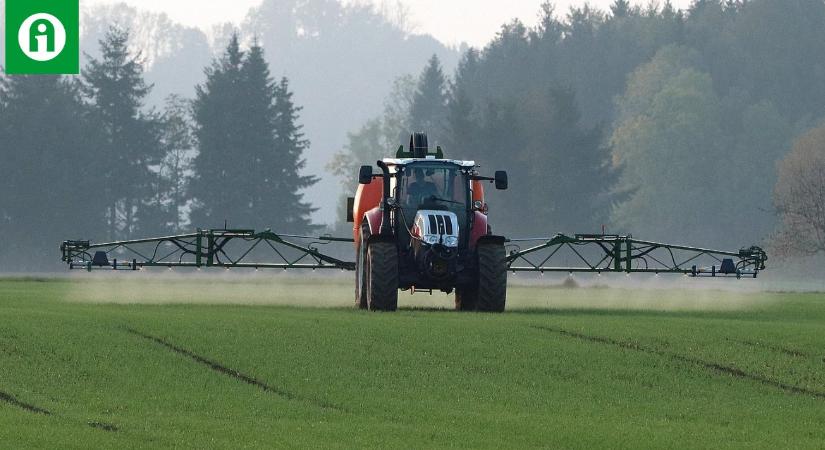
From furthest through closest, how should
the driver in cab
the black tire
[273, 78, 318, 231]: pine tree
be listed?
[273, 78, 318, 231]: pine tree, the driver in cab, the black tire

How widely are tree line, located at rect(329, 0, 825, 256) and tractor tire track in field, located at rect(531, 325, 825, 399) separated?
71.1 metres

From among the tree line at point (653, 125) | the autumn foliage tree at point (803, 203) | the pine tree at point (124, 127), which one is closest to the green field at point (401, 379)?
the autumn foliage tree at point (803, 203)

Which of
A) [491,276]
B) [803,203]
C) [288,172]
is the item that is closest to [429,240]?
[491,276]

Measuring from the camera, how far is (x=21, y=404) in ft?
68.7

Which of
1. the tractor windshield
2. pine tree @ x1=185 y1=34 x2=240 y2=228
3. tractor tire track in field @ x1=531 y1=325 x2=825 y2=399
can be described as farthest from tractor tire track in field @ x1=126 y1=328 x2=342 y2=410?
pine tree @ x1=185 y1=34 x2=240 y2=228

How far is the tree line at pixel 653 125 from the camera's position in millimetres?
130750

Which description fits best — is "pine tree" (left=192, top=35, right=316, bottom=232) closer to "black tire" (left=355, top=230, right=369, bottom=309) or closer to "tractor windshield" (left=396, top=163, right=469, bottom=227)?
"black tire" (left=355, top=230, right=369, bottom=309)

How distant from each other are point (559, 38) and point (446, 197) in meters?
161

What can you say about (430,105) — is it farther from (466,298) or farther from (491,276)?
(491,276)

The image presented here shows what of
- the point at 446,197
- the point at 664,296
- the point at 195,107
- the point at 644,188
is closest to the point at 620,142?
the point at 644,188

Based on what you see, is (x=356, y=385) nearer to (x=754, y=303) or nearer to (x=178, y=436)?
(x=178, y=436)

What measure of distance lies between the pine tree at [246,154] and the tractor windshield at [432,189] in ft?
268

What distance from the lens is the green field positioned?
63.2ft

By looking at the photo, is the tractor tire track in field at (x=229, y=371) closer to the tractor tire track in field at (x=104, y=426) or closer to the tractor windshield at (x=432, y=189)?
the tractor tire track in field at (x=104, y=426)
